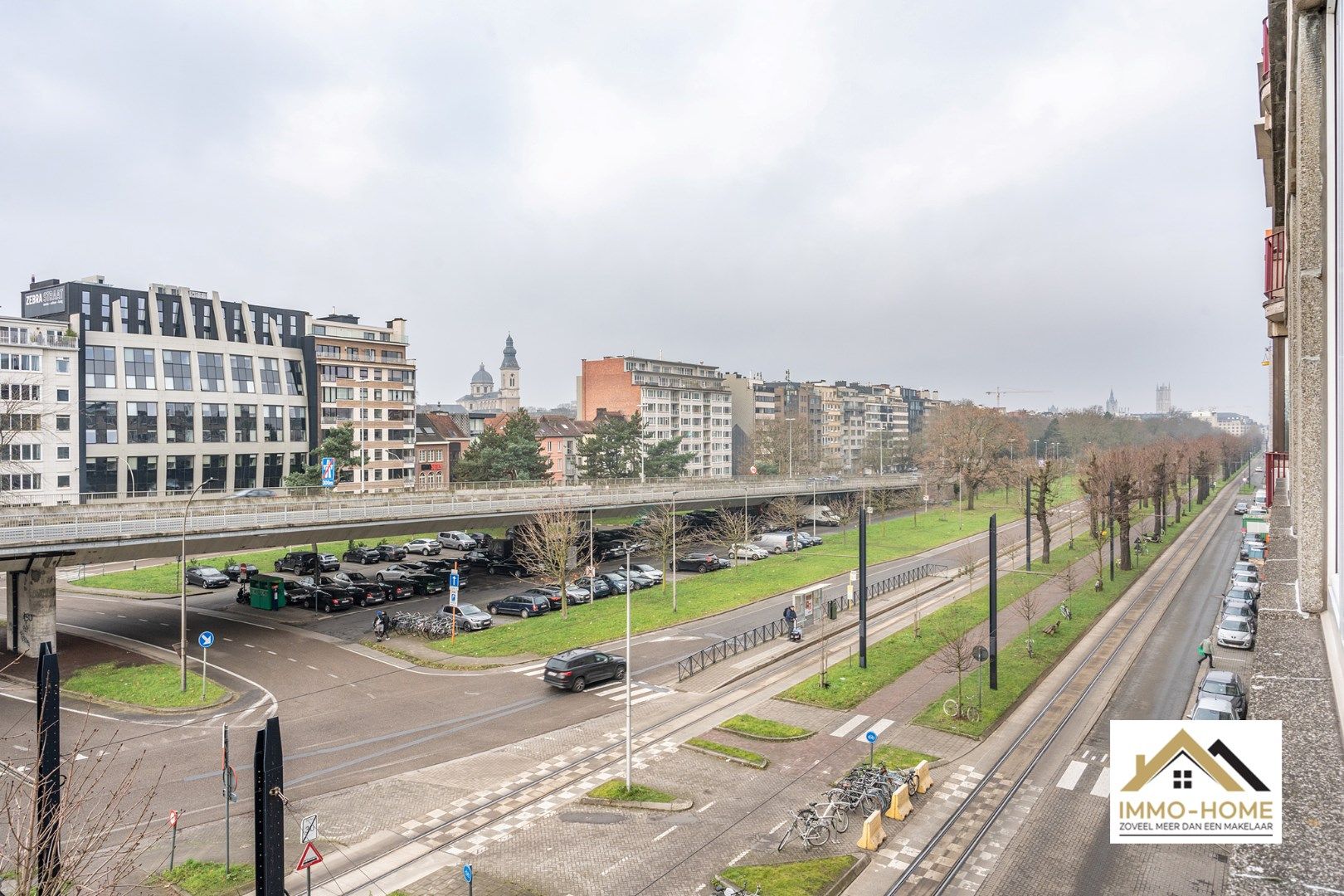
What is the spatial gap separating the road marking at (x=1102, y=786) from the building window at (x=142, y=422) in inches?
3232

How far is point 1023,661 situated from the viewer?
31.3 meters

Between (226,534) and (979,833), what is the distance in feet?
113

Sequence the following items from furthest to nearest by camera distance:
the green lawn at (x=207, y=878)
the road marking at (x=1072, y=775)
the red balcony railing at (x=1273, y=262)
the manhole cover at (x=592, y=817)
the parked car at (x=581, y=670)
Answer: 1. the parked car at (x=581, y=670)
2. the road marking at (x=1072, y=775)
3. the manhole cover at (x=592, y=817)
4. the red balcony railing at (x=1273, y=262)
5. the green lawn at (x=207, y=878)

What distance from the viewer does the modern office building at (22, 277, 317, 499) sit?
72500mm

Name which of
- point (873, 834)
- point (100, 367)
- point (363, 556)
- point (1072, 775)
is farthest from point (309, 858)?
point (100, 367)

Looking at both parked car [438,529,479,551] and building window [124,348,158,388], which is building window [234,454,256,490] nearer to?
building window [124,348,158,388]

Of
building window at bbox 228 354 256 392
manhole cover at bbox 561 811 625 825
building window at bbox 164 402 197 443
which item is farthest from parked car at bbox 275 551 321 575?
manhole cover at bbox 561 811 625 825

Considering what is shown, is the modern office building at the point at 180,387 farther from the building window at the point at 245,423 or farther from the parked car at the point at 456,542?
the parked car at the point at 456,542

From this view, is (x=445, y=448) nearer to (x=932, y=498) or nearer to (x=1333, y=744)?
(x=932, y=498)

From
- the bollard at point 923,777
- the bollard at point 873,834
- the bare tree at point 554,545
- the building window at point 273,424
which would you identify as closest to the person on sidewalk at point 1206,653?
the bollard at point 923,777

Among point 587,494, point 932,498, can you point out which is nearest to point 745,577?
point 587,494

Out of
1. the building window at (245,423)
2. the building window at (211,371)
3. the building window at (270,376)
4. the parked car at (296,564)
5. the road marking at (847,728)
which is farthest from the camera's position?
the building window at (270,376)

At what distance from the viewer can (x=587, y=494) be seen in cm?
5659

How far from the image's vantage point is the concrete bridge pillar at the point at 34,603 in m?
31.8
